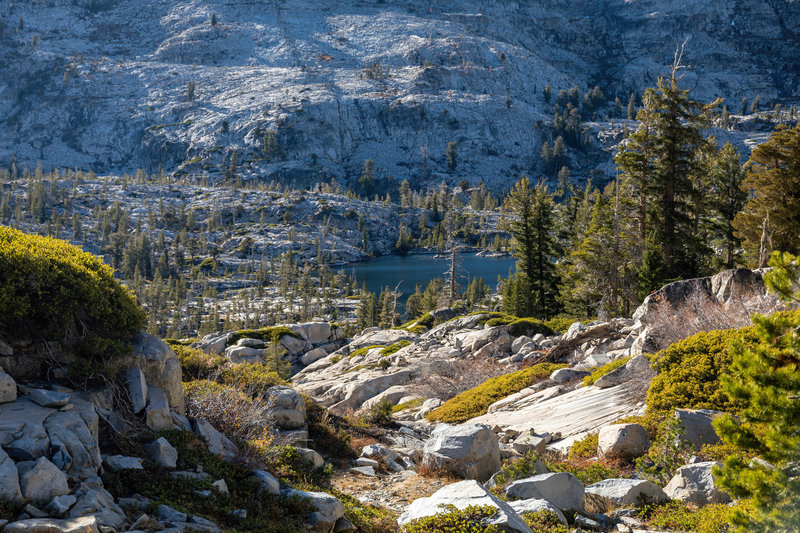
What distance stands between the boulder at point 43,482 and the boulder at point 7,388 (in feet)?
6.41

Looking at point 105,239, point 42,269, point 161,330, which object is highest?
point 42,269

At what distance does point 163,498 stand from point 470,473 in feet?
23.7

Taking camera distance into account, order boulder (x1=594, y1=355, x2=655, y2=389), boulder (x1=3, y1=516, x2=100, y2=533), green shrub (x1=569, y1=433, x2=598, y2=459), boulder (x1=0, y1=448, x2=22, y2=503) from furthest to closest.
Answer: boulder (x1=594, y1=355, x2=655, y2=389) < green shrub (x1=569, y1=433, x2=598, y2=459) < boulder (x1=0, y1=448, x2=22, y2=503) < boulder (x1=3, y1=516, x2=100, y2=533)

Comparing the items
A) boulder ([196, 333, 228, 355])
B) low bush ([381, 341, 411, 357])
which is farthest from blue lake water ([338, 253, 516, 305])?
low bush ([381, 341, 411, 357])

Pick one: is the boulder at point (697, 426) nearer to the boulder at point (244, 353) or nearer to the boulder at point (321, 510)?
the boulder at point (321, 510)

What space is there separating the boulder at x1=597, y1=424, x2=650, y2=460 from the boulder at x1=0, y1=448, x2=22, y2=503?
11.3 meters

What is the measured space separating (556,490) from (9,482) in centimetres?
851

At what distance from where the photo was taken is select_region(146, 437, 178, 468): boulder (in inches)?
339

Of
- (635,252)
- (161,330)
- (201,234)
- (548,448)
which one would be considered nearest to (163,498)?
(548,448)

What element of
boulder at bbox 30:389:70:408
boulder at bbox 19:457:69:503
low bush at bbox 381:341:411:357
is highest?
boulder at bbox 30:389:70:408

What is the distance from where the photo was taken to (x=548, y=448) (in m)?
14.2

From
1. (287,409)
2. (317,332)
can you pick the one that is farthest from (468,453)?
(317,332)

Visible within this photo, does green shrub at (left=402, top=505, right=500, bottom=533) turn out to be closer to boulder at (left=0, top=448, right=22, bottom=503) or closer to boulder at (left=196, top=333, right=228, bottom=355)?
boulder at (left=0, top=448, right=22, bottom=503)

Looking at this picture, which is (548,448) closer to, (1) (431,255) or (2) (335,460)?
(2) (335,460)
